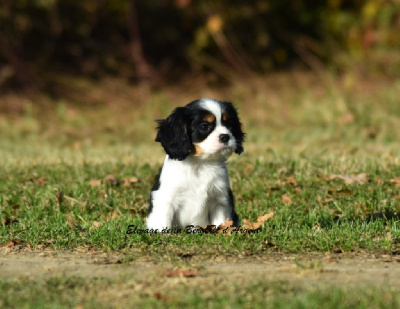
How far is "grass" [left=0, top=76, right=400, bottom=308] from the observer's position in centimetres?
474

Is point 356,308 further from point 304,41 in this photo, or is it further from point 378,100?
point 304,41

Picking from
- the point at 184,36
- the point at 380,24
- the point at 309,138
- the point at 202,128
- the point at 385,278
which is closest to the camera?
the point at 385,278

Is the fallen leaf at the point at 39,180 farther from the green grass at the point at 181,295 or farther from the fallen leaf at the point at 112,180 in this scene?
the green grass at the point at 181,295

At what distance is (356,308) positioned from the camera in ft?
13.9

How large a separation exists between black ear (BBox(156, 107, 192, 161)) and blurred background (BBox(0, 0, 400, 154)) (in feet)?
38.5

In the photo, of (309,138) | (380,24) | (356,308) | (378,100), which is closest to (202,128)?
(356,308)

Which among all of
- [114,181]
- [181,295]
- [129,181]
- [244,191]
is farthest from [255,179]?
[181,295]

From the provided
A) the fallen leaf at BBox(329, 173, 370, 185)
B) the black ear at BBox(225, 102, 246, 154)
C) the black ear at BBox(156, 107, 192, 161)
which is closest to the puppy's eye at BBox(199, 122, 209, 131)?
the black ear at BBox(156, 107, 192, 161)

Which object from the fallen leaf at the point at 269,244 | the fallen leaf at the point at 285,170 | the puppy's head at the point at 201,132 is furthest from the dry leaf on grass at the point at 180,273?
the fallen leaf at the point at 285,170

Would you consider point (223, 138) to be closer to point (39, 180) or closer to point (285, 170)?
point (285, 170)

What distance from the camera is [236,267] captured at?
5.32 m

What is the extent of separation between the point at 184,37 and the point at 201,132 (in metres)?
16.3

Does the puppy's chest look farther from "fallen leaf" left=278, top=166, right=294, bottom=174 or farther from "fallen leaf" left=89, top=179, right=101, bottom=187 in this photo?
"fallen leaf" left=278, top=166, right=294, bottom=174

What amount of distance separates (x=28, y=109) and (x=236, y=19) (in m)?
7.16
